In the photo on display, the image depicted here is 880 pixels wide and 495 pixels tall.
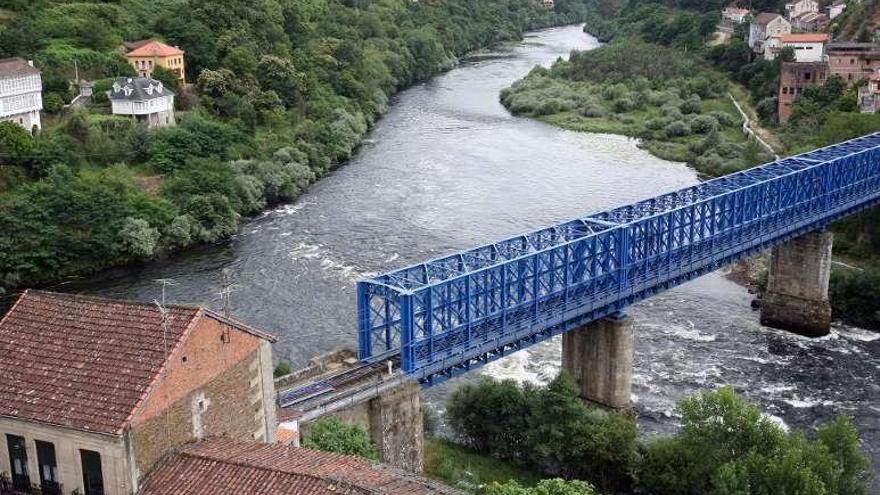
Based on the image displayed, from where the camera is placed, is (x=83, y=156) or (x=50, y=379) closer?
(x=50, y=379)

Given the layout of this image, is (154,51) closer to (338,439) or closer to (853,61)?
(853,61)

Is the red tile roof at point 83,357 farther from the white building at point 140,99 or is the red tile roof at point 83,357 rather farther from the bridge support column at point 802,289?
the white building at point 140,99

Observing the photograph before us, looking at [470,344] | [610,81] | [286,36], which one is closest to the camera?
[470,344]

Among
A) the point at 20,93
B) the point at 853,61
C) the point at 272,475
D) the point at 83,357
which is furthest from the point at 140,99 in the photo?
the point at 853,61

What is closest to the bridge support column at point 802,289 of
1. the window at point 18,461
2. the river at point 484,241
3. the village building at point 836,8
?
the river at point 484,241

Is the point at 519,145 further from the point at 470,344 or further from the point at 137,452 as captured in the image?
the point at 137,452

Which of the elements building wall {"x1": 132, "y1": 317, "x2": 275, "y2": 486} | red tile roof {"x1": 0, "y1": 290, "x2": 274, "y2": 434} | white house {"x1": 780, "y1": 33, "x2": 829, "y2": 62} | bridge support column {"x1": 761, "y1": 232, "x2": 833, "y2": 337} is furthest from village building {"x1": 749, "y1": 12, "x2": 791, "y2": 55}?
red tile roof {"x1": 0, "y1": 290, "x2": 274, "y2": 434}

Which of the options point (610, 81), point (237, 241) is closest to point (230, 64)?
point (237, 241)
